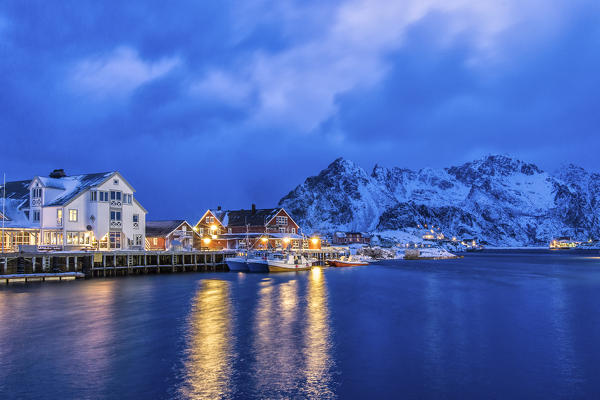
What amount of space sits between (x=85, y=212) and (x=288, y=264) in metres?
32.3

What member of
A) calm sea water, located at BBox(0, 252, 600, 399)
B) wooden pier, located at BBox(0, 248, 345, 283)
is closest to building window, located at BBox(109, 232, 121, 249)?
wooden pier, located at BBox(0, 248, 345, 283)

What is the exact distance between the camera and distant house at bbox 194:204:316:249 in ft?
339

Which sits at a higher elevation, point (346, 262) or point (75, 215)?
point (75, 215)

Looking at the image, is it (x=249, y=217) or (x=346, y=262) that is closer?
(x=346, y=262)

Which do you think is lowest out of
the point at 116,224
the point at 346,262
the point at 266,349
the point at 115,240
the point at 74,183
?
the point at 266,349

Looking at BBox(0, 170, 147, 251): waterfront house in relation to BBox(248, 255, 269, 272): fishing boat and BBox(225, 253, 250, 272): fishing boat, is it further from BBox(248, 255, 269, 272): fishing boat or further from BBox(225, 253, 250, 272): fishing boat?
BBox(248, 255, 269, 272): fishing boat

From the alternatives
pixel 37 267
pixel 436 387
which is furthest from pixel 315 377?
pixel 37 267

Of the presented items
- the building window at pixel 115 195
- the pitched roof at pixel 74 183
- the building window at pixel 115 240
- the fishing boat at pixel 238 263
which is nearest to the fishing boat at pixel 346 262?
the fishing boat at pixel 238 263

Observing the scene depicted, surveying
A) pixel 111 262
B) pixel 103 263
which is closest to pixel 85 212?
pixel 111 262

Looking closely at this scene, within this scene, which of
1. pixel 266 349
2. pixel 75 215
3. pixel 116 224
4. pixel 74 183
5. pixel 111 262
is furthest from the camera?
pixel 74 183

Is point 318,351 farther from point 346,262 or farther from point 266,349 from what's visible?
point 346,262

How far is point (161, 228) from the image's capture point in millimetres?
89438

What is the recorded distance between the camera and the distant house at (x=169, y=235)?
87062 mm

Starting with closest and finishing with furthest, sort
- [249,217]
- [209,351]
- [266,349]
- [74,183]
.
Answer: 1. [209,351]
2. [266,349]
3. [74,183]
4. [249,217]
